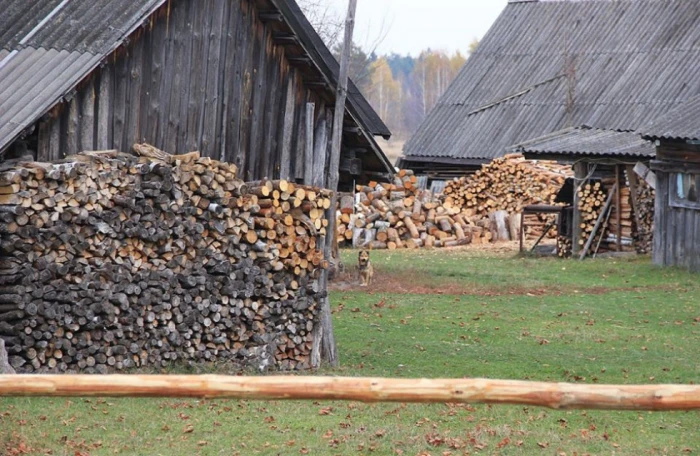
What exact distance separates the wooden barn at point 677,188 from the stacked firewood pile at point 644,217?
6.93 feet

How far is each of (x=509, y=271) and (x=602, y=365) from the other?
33.3 feet

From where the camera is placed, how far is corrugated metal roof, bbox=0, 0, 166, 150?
33.7ft

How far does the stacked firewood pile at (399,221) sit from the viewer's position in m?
29.4

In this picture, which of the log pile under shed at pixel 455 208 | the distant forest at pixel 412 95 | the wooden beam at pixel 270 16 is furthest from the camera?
the distant forest at pixel 412 95

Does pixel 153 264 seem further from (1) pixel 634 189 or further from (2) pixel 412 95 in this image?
(2) pixel 412 95

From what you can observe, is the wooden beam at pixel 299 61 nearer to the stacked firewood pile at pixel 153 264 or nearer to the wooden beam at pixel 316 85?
the wooden beam at pixel 316 85

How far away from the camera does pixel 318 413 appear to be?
10328mm

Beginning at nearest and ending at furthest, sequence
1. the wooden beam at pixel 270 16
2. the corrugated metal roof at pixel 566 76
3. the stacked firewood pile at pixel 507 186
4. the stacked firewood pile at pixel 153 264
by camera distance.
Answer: the stacked firewood pile at pixel 153 264
the wooden beam at pixel 270 16
the stacked firewood pile at pixel 507 186
the corrugated metal roof at pixel 566 76

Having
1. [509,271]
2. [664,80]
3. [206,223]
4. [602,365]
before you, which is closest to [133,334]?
[206,223]

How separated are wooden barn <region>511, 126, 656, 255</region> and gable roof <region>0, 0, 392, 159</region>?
1643 cm

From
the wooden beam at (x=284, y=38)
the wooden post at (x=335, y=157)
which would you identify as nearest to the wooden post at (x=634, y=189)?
the wooden post at (x=335, y=157)

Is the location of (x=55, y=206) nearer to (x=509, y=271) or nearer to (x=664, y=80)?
(x=509, y=271)

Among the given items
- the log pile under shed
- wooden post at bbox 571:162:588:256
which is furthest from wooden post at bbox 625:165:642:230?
the log pile under shed

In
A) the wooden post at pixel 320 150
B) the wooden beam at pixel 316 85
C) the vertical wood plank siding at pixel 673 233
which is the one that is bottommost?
the vertical wood plank siding at pixel 673 233
